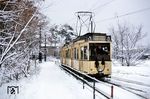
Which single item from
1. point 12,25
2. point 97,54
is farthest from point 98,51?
point 12,25

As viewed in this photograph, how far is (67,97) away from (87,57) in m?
8.59

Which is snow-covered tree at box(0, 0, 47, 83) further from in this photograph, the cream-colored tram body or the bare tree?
the bare tree

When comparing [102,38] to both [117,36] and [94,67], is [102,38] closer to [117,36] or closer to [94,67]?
[94,67]

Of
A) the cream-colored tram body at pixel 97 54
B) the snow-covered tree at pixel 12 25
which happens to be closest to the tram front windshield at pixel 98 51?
the cream-colored tram body at pixel 97 54

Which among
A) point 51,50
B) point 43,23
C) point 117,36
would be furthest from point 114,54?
point 51,50

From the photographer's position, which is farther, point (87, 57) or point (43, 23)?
point (87, 57)

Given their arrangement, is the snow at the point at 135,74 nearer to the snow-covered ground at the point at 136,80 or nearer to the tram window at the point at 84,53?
the snow-covered ground at the point at 136,80

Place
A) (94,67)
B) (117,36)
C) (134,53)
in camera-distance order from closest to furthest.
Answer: (94,67)
(134,53)
(117,36)

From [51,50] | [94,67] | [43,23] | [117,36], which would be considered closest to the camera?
[43,23]

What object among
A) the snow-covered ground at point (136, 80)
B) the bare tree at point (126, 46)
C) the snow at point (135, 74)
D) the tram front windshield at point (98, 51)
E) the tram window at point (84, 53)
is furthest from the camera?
the bare tree at point (126, 46)

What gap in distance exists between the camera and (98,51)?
22.9 meters

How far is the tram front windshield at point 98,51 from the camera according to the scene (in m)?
22.6

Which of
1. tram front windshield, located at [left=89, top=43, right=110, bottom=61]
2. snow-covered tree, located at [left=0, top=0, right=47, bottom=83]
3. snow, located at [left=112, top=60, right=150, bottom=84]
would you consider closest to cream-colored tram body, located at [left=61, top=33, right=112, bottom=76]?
tram front windshield, located at [left=89, top=43, right=110, bottom=61]

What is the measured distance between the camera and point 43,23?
55.9 feet
